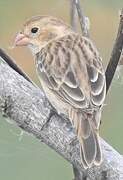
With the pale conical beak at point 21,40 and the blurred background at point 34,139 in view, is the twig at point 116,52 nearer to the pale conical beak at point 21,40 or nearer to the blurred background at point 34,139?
the pale conical beak at point 21,40

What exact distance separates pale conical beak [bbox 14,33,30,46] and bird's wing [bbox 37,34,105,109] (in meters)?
0.07

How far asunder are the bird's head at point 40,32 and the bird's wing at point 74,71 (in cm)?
5

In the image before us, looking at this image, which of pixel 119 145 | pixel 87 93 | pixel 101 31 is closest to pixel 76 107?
pixel 87 93

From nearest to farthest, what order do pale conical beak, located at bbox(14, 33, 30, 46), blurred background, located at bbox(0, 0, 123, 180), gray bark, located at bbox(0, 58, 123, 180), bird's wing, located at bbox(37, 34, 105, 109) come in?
gray bark, located at bbox(0, 58, 123, 180) → bird's wing, located at bbox(37, 34, 105, 109) → pale conical beak, located at bbox(14, 33, 30, 46) → blurred background, located at bbox(0, 0, 123, 180)

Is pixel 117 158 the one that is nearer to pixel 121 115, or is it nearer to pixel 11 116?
pixel 11 116

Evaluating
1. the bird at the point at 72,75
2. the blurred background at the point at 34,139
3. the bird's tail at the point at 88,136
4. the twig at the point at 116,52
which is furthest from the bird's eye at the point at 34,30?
the blurred background at the point at 34,139

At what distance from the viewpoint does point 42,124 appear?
6.06 feet

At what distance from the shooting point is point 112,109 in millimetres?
4410

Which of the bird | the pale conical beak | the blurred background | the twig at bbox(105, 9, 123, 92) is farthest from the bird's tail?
the blurred background

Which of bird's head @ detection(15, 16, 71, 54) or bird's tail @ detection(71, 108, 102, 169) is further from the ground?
bird's tail @ detection(71, 108, 102, 169)

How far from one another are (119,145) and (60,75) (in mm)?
1755

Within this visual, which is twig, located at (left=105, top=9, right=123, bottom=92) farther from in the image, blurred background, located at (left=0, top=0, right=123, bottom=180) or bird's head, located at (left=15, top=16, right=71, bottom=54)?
blurred background, located at (left=0, top=0, right=123, bottom=180)

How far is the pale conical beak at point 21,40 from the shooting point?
97.7 inches

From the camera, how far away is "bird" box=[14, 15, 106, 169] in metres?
2.06
